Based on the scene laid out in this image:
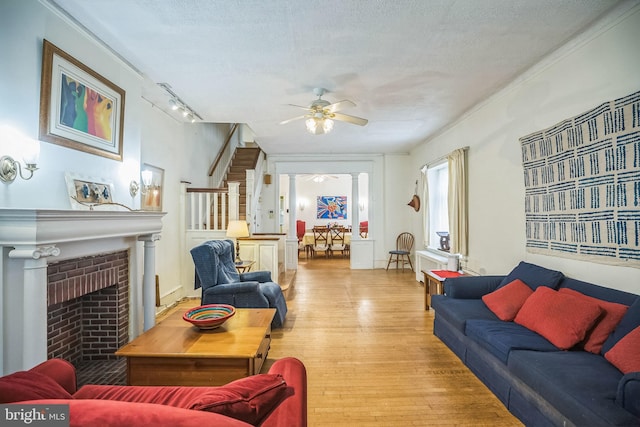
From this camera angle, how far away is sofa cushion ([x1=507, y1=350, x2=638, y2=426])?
1.41 meters

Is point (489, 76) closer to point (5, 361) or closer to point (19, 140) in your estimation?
point (19, 140)

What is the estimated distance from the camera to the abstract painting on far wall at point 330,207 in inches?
445

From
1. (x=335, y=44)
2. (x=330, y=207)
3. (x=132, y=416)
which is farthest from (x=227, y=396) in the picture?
(x=330, y=207)

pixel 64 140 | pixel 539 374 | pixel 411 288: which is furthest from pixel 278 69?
pixel 411 288

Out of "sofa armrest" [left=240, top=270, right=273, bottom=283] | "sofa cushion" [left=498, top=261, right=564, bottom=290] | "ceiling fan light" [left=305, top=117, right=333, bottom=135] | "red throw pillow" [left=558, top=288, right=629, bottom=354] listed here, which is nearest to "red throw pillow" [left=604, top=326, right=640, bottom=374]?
"red throw pillow" [left=558, top=288, right=629, bottom=354]

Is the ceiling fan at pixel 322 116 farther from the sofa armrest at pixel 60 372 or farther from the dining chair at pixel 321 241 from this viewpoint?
the dining chair at pixel 321 241

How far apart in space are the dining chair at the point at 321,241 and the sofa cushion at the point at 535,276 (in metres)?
6.51

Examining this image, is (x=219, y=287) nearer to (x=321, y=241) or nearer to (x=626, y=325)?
(x=626, y=325)

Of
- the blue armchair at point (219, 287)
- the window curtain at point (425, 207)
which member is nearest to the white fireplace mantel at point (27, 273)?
the blue armchair at point (219, 287)

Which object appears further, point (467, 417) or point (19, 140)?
point (467, 417)

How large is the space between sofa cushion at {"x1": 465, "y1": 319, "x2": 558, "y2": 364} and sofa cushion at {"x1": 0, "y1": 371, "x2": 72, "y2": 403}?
245 centimetres

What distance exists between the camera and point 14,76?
185 centimetres

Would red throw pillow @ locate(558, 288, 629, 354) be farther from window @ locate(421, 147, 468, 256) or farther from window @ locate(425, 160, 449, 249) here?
window @ locate(425, 160, 449, 249)

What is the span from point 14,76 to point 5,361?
1.70 m
